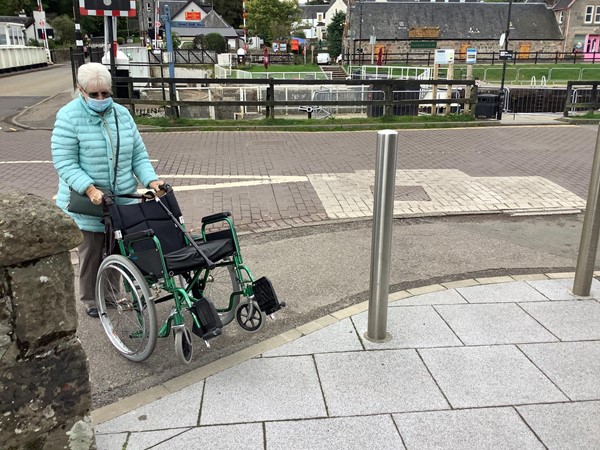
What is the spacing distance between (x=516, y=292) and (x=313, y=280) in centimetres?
175

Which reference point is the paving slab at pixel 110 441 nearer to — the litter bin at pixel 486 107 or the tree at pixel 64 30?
the litter bin at pixel 486 107

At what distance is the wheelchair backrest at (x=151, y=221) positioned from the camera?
3.56 m

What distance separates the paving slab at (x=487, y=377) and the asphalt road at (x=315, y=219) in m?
1.12

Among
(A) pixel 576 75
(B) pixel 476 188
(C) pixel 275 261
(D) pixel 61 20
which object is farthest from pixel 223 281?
(D) pixel 61 20

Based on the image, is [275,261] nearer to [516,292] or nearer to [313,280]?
[313,280]

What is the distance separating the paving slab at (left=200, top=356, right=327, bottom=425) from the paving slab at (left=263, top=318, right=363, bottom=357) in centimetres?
9

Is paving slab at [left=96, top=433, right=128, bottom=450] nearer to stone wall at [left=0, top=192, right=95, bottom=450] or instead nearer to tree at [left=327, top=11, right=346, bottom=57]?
stone wall at [left=0, top=192, right=95, bottom=450]

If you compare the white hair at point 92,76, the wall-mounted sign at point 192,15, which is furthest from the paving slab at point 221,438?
the wall-mounted sign at point 192,15

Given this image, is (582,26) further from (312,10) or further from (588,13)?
Result: (312,10)

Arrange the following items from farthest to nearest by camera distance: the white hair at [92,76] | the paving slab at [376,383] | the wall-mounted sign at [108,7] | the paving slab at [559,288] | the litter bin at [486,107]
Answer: the litter bin at [486,107] < the wall-mounted sign at [108,7] < the paving slab at [559,288] < the white hair at [92,76] < the paving slab at [376,383]

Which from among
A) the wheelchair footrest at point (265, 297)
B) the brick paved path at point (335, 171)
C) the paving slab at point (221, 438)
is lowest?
the paving slab at point (221, 438)

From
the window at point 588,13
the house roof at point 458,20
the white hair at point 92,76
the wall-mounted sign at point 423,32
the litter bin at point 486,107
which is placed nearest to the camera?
the white hair at point 92,76

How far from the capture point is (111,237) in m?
3.70

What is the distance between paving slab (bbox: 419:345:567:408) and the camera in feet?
10.2
